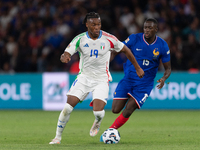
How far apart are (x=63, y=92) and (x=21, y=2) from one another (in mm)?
6525

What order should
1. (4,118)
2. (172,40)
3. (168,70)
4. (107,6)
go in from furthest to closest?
(107,6) → (172,40) → (4,118) → (168,70)

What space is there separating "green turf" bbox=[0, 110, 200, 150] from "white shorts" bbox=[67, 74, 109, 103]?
0.88m

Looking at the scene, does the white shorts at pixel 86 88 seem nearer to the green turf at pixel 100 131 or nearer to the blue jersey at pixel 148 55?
the green turf at pixel 100 131

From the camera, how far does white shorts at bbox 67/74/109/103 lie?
7559 millimetres

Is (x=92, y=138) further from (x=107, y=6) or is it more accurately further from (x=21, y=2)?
(x=21, y=2)

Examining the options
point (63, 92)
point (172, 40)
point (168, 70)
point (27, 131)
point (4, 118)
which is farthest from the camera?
point (172, 40)

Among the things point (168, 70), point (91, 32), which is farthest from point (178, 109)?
point (91, 32)

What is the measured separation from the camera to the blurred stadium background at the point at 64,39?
15.4m

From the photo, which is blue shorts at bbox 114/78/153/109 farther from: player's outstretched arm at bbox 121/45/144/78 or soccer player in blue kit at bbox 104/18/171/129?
player's outstretched arm at bbox 121/45/144/78

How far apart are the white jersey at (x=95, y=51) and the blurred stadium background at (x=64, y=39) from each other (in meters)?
7.61

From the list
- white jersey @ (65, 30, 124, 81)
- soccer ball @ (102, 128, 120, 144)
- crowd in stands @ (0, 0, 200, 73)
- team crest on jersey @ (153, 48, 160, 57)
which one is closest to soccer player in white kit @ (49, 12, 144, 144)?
white jersey @ (65, 30, 124, 81)

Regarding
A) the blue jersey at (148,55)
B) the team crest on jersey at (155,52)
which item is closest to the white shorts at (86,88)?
the blue jersey at (148,55)

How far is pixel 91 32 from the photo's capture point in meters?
7.51

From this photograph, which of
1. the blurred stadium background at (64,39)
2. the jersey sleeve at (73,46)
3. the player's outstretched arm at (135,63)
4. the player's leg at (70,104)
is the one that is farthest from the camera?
the blurred stadium background at (64,39)
